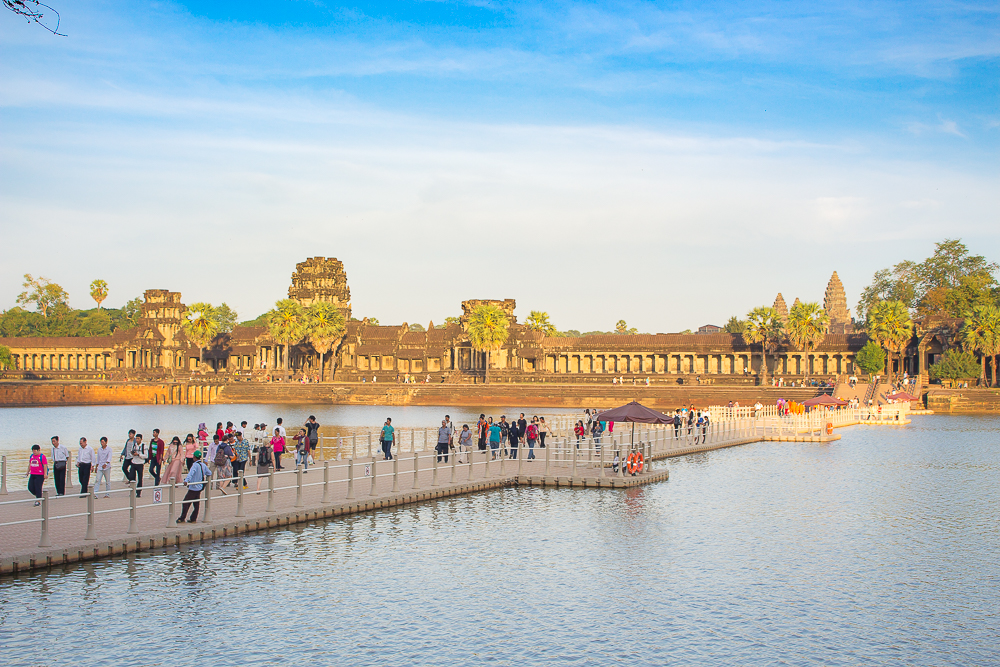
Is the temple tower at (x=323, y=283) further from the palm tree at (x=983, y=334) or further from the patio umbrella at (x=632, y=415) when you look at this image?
the patio umbrella at (x=632, y=415)

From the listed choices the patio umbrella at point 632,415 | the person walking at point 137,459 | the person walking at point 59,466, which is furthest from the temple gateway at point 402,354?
the person walking at point 59,466

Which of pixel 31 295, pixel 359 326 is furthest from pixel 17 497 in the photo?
pixel 31 295

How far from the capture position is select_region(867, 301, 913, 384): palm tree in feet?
295

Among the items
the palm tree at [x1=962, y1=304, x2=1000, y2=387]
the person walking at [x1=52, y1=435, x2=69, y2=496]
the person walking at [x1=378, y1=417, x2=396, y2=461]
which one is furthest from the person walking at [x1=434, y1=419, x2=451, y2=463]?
the palm tree at [x1=962, y1=304, x2=1000, y2=387]

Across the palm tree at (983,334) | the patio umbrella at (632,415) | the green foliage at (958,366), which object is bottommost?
the patio umbrella at (632,415)

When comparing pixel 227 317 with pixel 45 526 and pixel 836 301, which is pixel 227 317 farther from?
pixel 45 526

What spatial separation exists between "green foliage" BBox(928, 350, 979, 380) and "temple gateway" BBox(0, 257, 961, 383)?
321 inches

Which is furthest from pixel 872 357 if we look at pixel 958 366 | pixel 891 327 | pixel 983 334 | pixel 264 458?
pixel 264 458

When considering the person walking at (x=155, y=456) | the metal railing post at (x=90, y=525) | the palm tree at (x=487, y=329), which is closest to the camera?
the metal railing post at (x=90, y=525)

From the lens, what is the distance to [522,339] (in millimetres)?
118562

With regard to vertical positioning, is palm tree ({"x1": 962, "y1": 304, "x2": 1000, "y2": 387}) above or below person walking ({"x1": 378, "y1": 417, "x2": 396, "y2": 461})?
above

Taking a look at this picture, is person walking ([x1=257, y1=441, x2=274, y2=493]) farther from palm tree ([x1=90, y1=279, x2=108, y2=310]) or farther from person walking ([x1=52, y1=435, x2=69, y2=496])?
palm tree ([x1=90, y1=279, x2=108, y2=310])

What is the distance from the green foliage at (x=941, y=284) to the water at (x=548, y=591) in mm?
80082

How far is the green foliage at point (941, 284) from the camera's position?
100 m
